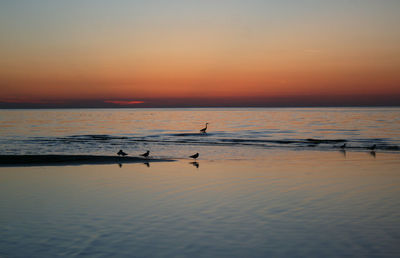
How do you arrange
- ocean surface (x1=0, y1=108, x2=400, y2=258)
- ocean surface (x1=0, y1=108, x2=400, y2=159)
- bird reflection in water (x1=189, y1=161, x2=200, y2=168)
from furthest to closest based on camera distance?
ocean surface (x1=0, y1=108, x2=400, y2=159), bird reflection in water (x1=189, y1=161, x2=200, y2=168), ocean surface (x1=0, y1=108, x2=400, y2=258)

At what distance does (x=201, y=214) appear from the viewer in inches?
361

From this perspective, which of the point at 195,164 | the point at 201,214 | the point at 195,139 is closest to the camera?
the point at 201,214

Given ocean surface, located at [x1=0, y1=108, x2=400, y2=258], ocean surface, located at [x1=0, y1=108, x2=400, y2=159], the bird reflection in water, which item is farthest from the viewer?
ocean surface, located at [x1=0, y1=108, x2=400, y2=159]

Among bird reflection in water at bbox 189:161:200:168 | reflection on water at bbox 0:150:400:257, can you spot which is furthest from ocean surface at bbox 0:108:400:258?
bird reflection in water at bbox 189:161:200:168

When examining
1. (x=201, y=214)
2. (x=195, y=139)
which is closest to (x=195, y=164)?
(x=201, y=214)

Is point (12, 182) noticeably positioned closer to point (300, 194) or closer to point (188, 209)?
point (188, 209)

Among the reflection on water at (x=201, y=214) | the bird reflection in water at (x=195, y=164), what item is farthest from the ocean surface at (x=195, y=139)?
the reflection on water at (x=201, y=214)

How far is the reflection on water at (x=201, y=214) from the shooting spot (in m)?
6.95

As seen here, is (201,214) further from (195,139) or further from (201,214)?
(195,139)

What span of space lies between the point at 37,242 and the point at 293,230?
5013 mm

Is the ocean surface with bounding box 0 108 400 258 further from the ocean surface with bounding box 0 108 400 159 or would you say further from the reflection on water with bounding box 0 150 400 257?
the ocean surface with bounding box 0 108 400 159

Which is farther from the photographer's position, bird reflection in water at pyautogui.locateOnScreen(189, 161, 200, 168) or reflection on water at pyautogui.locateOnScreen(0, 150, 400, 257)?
bird reflection in water at pyautogui.locateOnScreen(189, 161, 200, 168)

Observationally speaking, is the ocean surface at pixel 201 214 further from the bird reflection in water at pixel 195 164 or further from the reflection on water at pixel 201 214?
the bird reflection in water at pixel 195 164

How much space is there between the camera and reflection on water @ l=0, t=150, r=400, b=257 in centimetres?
695
